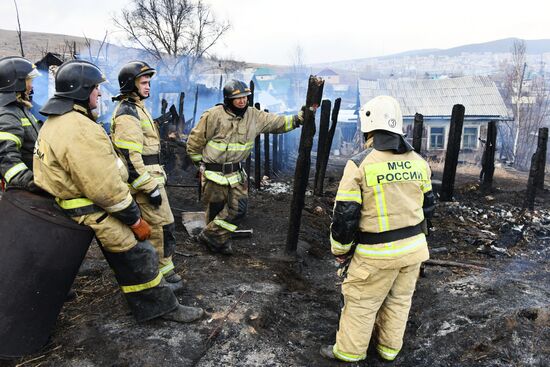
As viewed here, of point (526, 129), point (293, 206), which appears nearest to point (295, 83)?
point (526, 129)

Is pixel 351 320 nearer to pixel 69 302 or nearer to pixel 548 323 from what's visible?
pixel 548 323

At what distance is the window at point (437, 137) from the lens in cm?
2819

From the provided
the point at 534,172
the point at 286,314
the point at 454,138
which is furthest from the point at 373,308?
the point at 534,172

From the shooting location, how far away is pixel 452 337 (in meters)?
3.58

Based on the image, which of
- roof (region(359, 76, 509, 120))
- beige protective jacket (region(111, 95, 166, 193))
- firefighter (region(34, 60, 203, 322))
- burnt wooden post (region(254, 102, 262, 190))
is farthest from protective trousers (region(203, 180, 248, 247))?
roof (region(359, 76, 509, 120))

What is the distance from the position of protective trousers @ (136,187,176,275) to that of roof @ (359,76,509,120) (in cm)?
2666

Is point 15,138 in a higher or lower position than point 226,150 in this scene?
higher

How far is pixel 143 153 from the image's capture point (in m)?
4.26

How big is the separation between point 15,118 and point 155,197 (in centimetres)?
159

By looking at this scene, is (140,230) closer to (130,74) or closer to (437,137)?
(130,74)

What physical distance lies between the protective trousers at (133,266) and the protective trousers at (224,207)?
6.29 feet

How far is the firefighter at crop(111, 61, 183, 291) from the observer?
397cm

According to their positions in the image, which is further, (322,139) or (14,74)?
(322,139)

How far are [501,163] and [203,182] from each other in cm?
2562
